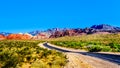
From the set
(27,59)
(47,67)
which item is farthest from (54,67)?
(27,59)

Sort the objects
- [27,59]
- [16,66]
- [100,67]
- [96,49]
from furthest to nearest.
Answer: [96,49]
[27,59]
[100,67]
[16,66]

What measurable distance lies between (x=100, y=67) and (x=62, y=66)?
3.00 m

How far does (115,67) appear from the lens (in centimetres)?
2347

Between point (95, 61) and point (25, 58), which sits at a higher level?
point (25, 58)

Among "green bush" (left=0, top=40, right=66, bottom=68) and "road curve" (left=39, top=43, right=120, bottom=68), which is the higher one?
"green bush" (left=0, top=40, right=66, bottom=68)

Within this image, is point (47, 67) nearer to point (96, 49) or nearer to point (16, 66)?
point (16, 66)

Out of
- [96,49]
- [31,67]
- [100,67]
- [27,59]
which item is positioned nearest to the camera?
[31,67]

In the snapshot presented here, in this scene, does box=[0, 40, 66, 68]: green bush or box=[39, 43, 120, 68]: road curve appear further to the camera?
box=[39, 43, 120, 68]: road curve

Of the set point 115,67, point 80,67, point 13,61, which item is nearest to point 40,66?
point 13,61

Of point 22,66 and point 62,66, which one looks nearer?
point 22,66

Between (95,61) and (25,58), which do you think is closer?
(25,58)

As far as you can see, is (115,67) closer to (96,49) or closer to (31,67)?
(31,67)

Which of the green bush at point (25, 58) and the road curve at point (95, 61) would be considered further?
the road curve at point (95, 61)

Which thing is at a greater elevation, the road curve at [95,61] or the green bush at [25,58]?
the green bush at [25,58]
